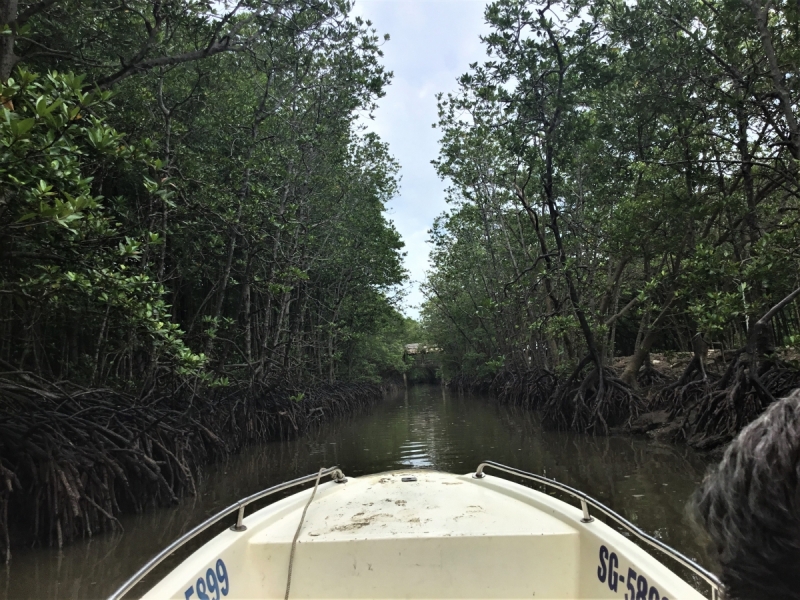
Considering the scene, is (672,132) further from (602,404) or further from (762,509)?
(762,509)

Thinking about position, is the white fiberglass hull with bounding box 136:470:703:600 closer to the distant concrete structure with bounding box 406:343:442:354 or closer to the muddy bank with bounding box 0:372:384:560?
the muddy bank with bounding box 0:372:384:560

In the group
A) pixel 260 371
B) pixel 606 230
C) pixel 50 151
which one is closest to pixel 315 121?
pixel 260 371

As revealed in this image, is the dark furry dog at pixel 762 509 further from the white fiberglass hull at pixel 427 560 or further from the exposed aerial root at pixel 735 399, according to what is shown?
the exposed aerial root at pixel 735 399

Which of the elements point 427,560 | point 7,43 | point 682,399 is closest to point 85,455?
point 7,43

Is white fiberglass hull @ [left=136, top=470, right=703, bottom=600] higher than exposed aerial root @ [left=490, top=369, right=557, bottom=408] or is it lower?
higher

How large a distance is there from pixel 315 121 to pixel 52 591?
31.7ft

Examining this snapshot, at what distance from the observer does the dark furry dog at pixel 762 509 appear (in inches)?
23.3

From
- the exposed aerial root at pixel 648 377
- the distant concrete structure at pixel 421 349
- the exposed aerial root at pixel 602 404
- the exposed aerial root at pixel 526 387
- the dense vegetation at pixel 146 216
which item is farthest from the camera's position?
the distant concrete structure at pixel 421 349

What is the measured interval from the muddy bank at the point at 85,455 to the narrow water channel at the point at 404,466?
21 centimetres

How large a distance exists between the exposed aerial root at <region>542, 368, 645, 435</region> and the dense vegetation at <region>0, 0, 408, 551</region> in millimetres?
6143

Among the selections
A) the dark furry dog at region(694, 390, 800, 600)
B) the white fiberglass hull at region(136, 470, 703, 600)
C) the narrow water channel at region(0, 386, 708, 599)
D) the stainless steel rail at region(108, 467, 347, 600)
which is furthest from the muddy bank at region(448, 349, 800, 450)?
the dark furry dog at region(694, 390, 800, 600)

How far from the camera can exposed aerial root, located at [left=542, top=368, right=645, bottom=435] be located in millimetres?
9328

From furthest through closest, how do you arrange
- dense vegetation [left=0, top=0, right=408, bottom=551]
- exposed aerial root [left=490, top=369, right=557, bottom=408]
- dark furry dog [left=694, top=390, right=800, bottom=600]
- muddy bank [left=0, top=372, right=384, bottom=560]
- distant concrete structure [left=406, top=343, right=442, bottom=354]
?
distant concrete structure [left=406, top=343, right=442, bottom=354] → exposed aerial root [left=490, top=369, right=557, bottom=408] → muddy bank [left=0, top=372, right=384, bottom=560] → dense vegetation [left=0, top=0, right=408, bottom=551] → dark furry dog [left=694, top=390, right=800, bottom=600]

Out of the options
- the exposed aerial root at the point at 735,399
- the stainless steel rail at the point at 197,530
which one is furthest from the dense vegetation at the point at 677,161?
the stainless steel rail at the point at 197,530
